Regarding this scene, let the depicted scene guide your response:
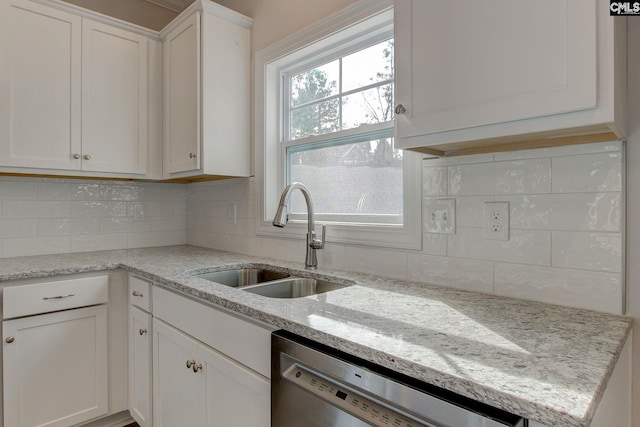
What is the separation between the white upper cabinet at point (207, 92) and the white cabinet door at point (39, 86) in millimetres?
508

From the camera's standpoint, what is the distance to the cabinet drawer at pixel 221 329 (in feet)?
3.67

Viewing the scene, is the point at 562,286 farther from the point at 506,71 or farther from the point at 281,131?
the point at 281,131

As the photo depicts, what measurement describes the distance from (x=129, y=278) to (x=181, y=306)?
64cm

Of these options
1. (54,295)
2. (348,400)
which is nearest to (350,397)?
(348,400)

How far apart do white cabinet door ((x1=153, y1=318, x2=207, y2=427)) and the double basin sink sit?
31 cm

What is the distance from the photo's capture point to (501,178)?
48.1 inches

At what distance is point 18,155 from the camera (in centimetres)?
194

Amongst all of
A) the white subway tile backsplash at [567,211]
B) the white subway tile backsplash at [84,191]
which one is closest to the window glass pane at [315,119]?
the white subway tile backsplash at [567,211]

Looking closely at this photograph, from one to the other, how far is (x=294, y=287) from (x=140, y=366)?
0.92 m

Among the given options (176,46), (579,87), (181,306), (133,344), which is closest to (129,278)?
(133,344)

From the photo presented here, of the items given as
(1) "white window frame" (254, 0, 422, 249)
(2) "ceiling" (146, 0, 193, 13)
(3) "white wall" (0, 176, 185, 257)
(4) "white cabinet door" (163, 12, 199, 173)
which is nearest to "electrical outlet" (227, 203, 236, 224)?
(1) "white window frame" (254, 0, 422, 249)

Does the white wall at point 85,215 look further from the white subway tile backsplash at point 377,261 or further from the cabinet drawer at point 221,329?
the white subway tile backsplash at point 377,261

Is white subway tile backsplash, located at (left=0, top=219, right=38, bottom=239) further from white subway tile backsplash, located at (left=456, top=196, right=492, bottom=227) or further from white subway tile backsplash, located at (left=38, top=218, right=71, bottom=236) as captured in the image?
white subway tile backsplash, located at (left=456, top=196, right=492, bottom=227)

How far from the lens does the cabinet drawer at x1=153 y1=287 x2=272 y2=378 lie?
1.12 meters
